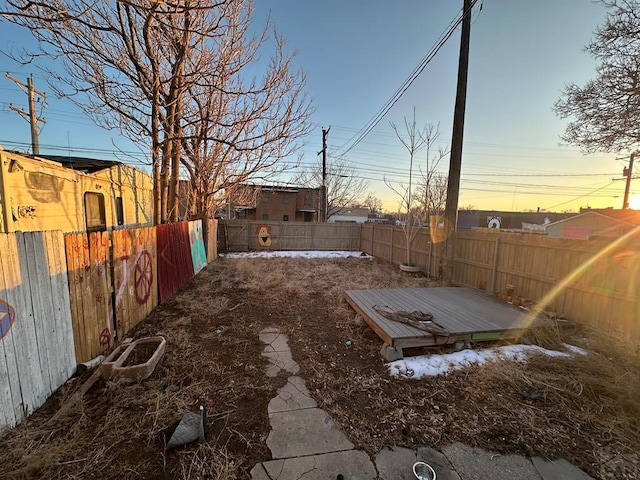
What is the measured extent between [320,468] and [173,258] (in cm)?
553

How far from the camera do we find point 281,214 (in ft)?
92.0

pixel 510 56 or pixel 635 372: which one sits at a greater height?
pixel 510 56

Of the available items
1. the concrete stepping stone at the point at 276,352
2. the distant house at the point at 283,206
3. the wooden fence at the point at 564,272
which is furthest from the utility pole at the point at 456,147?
the distant house at the point at 283,206

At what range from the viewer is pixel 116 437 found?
1.95 meters

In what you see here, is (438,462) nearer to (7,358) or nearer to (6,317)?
(7,358)

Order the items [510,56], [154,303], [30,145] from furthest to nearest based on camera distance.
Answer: [30,145], [510,56], [154,303]

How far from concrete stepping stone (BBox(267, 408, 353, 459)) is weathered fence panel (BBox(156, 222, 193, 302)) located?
4.14 metres

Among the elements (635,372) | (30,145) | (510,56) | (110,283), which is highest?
(510,56)

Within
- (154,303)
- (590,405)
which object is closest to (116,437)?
(154,303)

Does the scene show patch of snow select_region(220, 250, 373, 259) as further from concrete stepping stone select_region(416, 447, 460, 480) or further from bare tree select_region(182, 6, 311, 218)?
concrete stepping stone select_region(416, 447, 460, 480)

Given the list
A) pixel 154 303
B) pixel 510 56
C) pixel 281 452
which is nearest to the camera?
pixel 281 452

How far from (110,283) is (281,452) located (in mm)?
2996

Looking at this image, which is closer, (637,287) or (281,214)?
Answer: (637,287)

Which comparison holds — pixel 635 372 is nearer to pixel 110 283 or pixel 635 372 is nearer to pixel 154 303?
pixel 110 283
